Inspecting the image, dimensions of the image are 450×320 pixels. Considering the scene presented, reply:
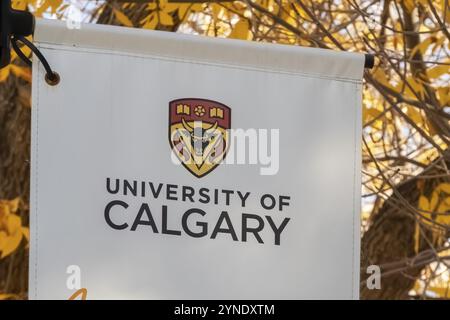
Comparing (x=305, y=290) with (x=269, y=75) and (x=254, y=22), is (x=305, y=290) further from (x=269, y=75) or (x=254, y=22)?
(x=254, y=22)

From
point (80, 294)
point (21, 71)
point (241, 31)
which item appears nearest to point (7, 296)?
point (21, 71)

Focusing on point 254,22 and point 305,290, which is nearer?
point 305,290

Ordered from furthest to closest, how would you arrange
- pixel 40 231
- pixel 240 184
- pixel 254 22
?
pixel 254 22
pixel 240 184
pixel 40 231

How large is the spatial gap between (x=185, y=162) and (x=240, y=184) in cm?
17

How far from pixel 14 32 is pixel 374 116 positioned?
2.53 metres

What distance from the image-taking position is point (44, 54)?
2801mm

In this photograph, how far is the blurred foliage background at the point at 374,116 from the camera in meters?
4.78

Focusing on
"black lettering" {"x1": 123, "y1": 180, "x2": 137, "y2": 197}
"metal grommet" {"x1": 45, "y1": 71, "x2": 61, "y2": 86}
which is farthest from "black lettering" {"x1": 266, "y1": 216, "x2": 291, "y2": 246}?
"metal grommet" {"x1": 45, "y1": 71, "x2": 61, "y2": 86}

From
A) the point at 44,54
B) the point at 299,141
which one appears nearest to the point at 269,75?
the point at 299,141

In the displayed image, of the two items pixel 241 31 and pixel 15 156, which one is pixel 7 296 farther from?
pixel 241 31

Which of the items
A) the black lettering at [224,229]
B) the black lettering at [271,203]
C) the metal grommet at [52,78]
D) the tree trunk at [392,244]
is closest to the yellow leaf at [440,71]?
the tree trunk at [392,244]

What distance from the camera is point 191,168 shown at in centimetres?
286

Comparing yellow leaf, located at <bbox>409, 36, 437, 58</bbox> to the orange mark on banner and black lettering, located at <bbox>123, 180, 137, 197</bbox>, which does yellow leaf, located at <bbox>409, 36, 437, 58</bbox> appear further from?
the orange mark on banner
